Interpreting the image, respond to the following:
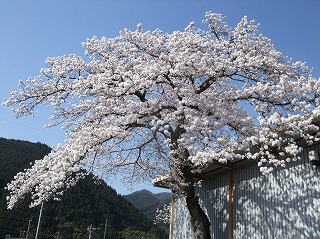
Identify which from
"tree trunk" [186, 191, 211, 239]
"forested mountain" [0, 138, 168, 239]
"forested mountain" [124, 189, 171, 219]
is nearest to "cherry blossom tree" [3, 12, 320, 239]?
"tree trunk" [186, 191, 211, 239]

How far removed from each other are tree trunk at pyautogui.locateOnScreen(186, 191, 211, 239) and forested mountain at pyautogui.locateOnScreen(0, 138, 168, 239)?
1711 inches

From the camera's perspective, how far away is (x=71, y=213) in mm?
60656

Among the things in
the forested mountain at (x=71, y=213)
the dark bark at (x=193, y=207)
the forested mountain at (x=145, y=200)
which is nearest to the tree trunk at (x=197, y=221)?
the dark bark at (x=193, y=207)

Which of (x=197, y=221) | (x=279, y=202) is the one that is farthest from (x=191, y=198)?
(x=279, y=202)

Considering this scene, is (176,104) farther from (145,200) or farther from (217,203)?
(145,200)

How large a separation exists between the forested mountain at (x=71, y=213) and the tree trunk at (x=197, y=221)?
143 feet

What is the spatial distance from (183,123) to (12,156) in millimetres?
59904

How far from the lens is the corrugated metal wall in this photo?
7.53 metres

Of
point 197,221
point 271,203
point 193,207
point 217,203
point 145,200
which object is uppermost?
point 145,200

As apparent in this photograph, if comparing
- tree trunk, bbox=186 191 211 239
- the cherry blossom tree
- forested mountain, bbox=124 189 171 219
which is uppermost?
forested mountain, bbox=124 189 171 219

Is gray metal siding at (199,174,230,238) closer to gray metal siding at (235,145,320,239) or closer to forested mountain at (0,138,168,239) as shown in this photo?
gray metal siding at (235,145,320,239)

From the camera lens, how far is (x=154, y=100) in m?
8.88

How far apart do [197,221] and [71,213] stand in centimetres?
5598

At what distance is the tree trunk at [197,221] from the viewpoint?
8531 millimetres
